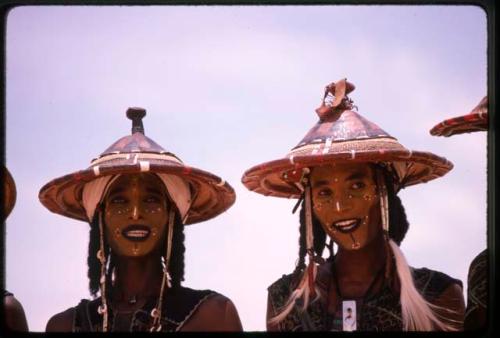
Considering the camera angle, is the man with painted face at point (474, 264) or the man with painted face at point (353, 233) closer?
the man with painted face at point (474, 264)

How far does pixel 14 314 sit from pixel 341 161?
1.68 m

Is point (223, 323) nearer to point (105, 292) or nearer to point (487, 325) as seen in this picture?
point (105, 292)

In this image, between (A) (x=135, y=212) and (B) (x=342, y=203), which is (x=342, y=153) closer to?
(B) (x=342, y=203)

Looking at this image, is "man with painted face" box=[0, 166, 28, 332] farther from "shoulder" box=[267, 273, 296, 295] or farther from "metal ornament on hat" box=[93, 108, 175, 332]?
"shoulder" box=[267, 273, 296, 295]

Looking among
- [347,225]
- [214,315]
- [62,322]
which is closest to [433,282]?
[347,225]

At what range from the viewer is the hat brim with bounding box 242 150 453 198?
4906mm

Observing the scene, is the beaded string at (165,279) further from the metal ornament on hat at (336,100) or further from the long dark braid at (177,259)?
the metal ornament on hat at (336,100)

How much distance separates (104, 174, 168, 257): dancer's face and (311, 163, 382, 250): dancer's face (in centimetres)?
→ 77

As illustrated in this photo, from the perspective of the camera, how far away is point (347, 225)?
5098 millimetres

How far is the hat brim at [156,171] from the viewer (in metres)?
4.96

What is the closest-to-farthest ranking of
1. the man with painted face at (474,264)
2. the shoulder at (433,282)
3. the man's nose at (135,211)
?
1. the man with painted face at (474,264)
2. the shoulder at (433,282)
3. the man's nose at (135,211)

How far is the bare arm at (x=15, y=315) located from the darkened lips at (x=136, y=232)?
1.97 feet

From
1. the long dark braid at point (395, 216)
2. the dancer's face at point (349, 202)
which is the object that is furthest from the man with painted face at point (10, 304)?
the long dark braid at point (395, 216)

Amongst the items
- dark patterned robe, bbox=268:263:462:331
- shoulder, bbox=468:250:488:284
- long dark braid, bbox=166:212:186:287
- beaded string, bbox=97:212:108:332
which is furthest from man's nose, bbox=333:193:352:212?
beaded string, bbox=97:212:108:332
